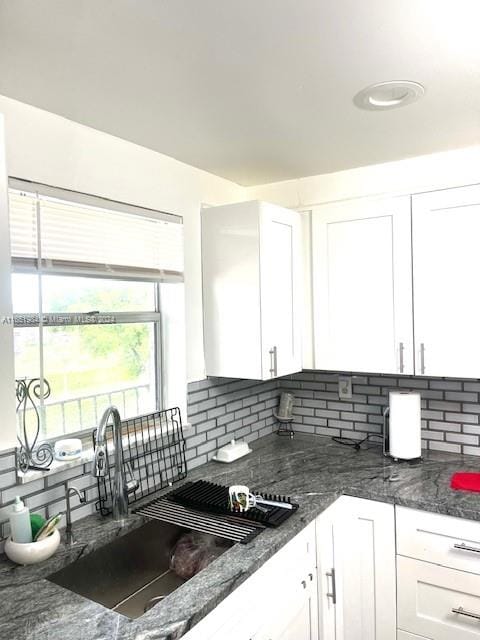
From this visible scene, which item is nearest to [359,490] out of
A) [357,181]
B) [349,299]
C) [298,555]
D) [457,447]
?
[298,555]

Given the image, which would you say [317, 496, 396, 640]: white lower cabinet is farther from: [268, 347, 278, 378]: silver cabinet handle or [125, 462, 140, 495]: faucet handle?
[125, 462, 140, 495]: faucet handle

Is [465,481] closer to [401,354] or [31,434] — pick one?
[401,354]

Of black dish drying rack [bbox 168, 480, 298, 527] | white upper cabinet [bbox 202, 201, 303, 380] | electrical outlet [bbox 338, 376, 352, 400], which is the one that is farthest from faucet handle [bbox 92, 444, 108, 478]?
electrical outlet [bbox 338, 376, 352, 400]

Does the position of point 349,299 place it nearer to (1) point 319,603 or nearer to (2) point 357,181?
(2) point 357,181

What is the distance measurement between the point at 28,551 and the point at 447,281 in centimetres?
187

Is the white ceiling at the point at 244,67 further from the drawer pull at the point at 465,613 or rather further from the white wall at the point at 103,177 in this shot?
the drawer pull at the point at 465,613

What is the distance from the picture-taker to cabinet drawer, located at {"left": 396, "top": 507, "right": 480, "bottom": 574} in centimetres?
181

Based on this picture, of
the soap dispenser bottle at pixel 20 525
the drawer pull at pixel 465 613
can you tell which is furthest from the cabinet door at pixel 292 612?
the soap dispenser bottle at pixel 20 525

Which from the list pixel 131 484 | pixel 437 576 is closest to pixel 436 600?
pixel 437 576

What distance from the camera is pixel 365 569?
6.70 feet

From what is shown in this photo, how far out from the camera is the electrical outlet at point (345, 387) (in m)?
2.69

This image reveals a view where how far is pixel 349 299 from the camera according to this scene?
2.37 meters

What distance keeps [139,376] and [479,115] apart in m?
1.70

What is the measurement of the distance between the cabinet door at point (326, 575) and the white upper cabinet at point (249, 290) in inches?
25.6
